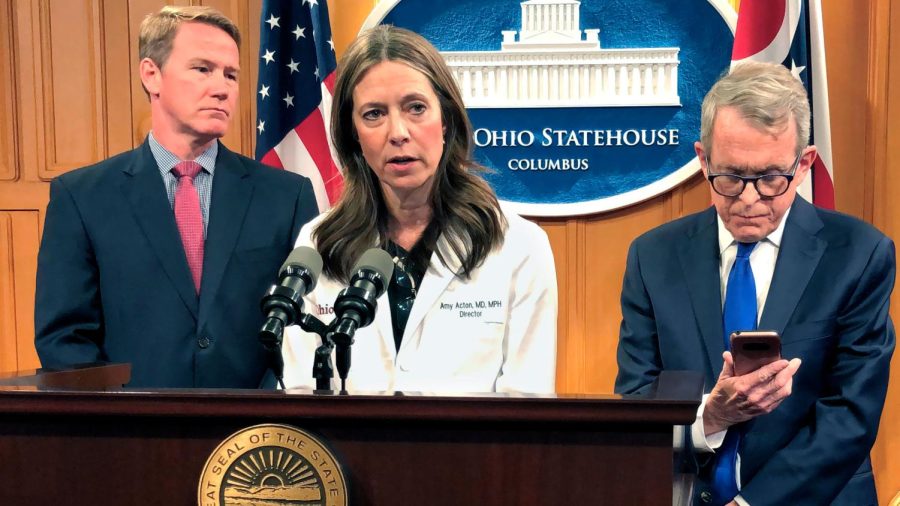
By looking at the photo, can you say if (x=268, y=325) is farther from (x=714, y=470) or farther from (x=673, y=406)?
(x=714, y=470)

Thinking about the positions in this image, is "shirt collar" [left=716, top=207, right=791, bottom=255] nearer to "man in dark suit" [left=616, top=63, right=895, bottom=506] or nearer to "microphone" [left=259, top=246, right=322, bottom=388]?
"man in dark suit" [left=616, top=63, right=895, bottom=506]

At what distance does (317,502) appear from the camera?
1.34 m

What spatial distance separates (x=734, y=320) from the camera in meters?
2.23

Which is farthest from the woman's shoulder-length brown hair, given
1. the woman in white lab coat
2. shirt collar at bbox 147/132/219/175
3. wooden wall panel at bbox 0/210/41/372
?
wooden wall panel at bbox 0/210/41/372

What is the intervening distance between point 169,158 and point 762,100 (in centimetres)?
140

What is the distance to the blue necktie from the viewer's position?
216 cm

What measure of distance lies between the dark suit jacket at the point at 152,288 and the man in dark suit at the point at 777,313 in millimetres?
896

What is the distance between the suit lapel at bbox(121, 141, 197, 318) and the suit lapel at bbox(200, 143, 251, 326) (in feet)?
0.14

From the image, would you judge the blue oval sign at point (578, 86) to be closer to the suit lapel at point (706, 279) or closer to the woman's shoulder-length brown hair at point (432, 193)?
the suit lapel at point (706, 279)

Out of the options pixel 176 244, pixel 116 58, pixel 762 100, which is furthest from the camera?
pixel 116 58

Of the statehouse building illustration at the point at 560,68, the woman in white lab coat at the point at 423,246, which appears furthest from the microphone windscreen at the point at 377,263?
the statehouse building illustration at the point at 560,68

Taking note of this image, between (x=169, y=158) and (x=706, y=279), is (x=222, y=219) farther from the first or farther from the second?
(x=706, y=279)

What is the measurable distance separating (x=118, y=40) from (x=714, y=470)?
119 inches

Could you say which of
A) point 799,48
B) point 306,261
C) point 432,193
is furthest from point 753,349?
point 799,48
